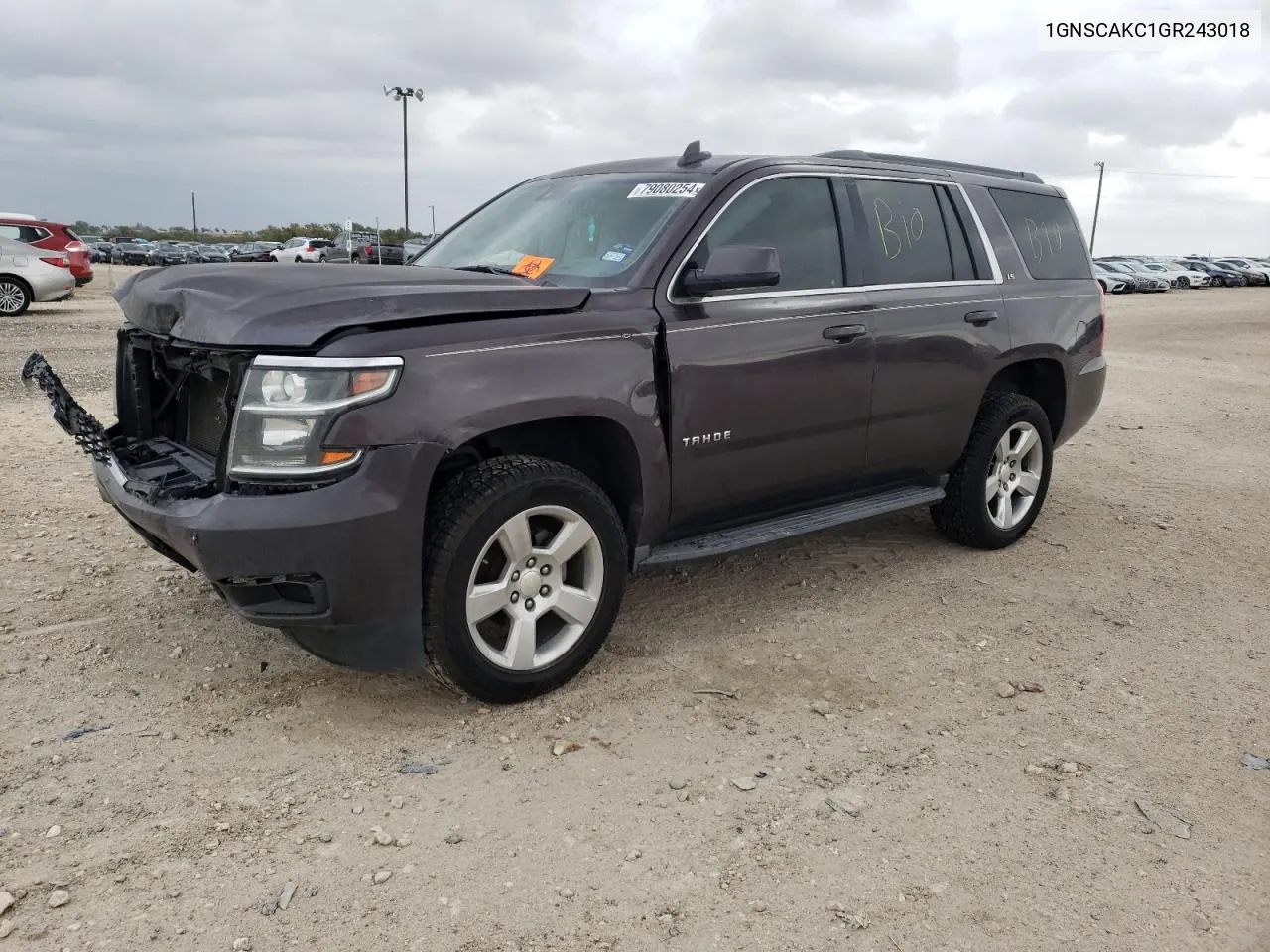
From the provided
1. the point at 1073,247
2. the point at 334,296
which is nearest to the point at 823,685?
the point at 334,296

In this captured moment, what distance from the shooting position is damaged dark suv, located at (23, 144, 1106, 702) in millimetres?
2990

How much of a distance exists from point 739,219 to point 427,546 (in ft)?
5.95

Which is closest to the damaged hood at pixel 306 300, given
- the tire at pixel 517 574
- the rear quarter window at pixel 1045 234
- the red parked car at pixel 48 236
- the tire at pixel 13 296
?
the tire at pixel 517 574

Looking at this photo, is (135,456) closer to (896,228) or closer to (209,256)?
(896,228)

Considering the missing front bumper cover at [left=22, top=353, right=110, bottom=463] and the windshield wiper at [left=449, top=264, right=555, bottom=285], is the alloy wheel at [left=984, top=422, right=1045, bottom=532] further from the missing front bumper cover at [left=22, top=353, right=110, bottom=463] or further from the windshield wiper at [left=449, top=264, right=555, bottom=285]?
the missing front bumper cover at [left=22, top=353, right=110, bottom=463]

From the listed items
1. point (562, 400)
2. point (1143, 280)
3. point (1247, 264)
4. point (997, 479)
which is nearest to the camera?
point (562, 400)

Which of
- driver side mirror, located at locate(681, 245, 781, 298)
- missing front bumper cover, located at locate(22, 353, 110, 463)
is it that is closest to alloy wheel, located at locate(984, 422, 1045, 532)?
driver side mirror, located at locate(681, 245, 781, 298)

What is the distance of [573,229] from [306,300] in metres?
1.43

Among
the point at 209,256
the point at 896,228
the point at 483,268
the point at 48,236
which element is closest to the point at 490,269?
the point at 483,268

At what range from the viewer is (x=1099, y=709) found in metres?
3.61

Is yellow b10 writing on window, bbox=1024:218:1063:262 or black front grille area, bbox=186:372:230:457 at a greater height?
yellow b10 writing on window, bbox=1024:218:1063:262

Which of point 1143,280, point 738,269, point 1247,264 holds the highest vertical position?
point 1247,264

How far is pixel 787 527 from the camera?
13.8 feet

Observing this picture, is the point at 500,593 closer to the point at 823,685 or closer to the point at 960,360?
the point at 823,685
